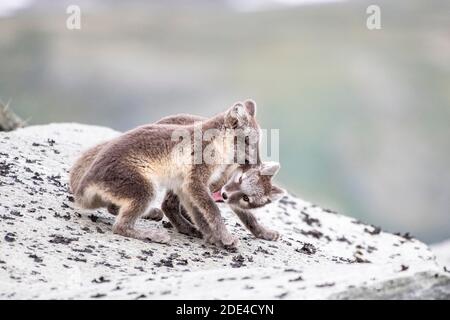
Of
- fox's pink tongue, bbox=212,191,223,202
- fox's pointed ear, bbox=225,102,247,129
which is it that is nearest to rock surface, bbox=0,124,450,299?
fox's pink tongue, bbox=212,191,223,202

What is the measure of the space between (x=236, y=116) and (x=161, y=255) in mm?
1365

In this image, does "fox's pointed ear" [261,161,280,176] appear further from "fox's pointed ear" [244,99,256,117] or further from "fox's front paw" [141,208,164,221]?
"fox's front paw" [141,208,164,221]

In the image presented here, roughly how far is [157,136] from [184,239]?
85 cm

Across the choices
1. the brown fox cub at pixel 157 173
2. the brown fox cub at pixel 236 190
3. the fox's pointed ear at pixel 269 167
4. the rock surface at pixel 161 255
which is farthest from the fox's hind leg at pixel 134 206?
the fox's pointed ear at pixel 269 167

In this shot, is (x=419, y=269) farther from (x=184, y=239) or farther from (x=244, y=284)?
(x=184, y=239)

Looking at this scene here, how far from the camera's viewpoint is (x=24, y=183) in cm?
704

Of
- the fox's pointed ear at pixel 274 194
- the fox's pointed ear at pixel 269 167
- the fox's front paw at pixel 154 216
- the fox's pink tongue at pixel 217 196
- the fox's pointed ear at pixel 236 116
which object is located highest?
the fox's pointed ear at pixel 236 116

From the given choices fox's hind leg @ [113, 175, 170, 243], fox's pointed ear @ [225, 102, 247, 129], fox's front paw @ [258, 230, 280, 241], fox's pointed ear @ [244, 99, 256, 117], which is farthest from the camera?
fox's front paw @ [258, 230, 280, 241]

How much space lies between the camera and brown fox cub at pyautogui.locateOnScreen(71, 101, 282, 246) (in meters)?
6.34

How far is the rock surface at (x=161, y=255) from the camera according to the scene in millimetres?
4492

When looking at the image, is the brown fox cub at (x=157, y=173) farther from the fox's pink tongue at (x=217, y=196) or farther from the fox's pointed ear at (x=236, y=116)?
the fox's pink tongue at (x=217, y=196)

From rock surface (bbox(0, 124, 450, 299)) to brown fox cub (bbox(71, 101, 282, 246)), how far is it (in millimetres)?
194

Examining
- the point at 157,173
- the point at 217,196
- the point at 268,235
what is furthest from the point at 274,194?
the point at 157,173
